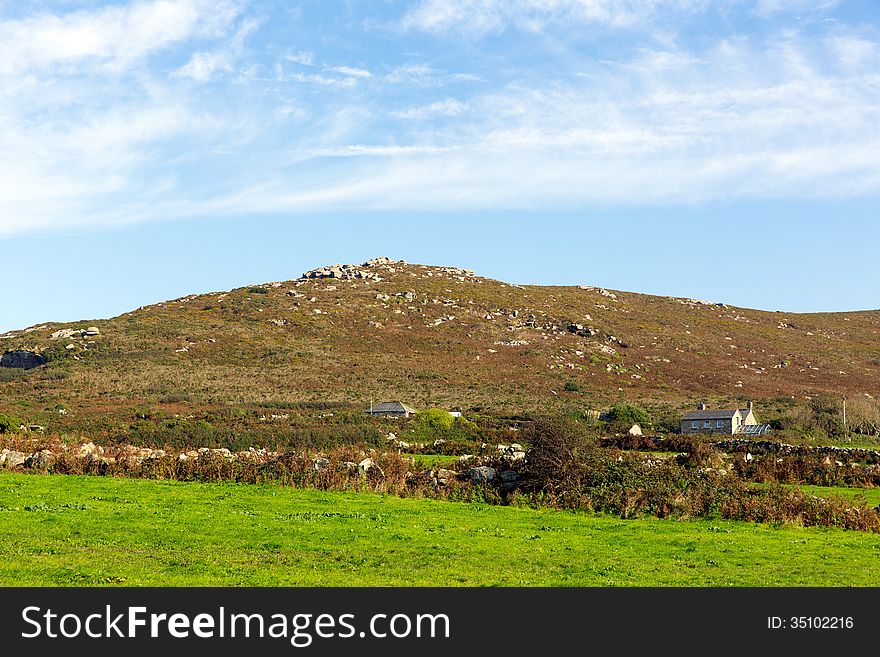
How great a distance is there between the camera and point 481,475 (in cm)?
2909

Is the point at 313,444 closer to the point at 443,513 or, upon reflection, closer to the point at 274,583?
the point at 443,513

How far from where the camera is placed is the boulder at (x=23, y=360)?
10194 cm

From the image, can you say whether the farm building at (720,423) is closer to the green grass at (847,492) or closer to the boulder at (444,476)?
the green grass at (847,492)

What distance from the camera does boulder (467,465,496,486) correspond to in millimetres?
28797

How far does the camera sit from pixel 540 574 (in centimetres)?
1486

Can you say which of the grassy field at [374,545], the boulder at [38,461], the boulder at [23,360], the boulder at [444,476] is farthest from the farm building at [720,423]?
the boulder at [23,360]

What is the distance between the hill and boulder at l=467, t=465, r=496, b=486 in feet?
Answer: 99.7

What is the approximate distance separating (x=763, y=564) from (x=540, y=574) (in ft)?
16.1

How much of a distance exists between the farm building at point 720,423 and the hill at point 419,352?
44.7 ft

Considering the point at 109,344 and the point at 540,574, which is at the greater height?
the point at 109,344

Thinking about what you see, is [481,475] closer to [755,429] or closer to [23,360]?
[755,429]

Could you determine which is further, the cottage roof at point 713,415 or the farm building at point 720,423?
the cottage roof at point 713,415

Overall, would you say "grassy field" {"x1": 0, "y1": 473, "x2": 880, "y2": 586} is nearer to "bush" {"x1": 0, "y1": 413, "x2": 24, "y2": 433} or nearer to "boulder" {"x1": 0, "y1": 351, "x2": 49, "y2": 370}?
"bush" {"x1": 0, "y1": 413, "x2": 24, "y2": 433}

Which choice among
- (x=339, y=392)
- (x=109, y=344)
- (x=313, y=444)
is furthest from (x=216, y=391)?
(x=313, y=444)
